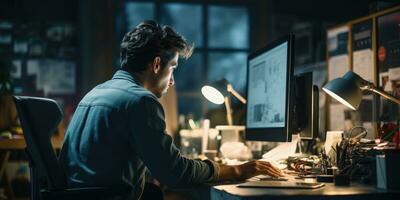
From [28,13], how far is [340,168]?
4.17m

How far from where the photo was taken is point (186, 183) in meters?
1.65

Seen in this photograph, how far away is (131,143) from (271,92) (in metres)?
0.71

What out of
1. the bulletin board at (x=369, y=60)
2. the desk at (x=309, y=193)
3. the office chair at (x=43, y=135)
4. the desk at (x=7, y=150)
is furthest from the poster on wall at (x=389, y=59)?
the desk at (x=7, y=150)

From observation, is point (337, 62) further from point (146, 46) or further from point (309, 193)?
point (309, 193)

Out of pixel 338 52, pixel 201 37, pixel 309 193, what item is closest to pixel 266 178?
pixel 309 193

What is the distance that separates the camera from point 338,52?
10.3 feet

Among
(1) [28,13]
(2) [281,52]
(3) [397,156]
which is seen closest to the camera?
(3) [397,156]

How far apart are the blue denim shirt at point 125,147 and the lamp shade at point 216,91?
110 cm

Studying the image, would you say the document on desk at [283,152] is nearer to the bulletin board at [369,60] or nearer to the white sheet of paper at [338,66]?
the bulletin board at [369,60]

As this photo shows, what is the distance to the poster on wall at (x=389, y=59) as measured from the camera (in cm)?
253

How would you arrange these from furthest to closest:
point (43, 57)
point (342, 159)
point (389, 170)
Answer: point (43, 57), point (342, 159), point (389, 170)

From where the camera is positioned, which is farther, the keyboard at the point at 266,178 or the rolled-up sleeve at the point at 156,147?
the keyboard at the point at 266,178

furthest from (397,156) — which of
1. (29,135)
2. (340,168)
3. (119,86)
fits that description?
(29,135)

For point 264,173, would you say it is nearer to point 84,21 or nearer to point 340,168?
point 340,168
